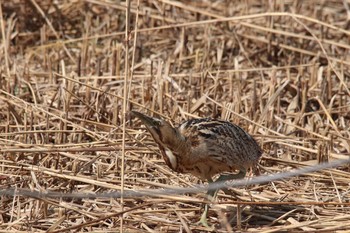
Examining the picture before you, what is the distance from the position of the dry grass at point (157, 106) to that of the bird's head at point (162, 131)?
0.62 ft

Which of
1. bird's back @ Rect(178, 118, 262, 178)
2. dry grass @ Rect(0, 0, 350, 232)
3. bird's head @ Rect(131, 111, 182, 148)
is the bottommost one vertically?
dry grass @ Rect(0, 0, 350, 232)

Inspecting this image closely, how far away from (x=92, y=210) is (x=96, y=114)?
5.35 feet

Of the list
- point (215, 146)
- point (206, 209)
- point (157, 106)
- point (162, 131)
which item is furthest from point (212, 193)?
point (157, 106)

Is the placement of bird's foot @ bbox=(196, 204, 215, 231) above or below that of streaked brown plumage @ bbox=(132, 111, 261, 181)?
below

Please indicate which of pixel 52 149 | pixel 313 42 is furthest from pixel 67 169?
pixel 313 42

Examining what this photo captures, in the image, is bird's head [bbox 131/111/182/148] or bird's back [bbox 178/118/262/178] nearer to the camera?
bird's head [bbox 131/111/182/148]

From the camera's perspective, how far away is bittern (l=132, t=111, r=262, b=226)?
495cm

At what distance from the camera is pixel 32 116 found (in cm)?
669

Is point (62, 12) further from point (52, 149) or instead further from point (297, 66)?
point (52, 149)

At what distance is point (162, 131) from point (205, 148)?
0.34 m

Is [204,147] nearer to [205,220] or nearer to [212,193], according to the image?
[212,193]

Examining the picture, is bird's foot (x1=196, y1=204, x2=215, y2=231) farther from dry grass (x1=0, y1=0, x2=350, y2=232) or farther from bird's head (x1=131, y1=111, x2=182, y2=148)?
bird's head (x1=131, y1=111, x2=182, y2=148)

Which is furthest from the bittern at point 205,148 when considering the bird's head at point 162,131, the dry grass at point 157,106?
the dry grass at point 157,106

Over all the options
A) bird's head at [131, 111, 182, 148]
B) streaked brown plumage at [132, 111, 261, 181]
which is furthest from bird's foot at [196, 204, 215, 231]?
bird's head at [131, 111, 182, 148]
